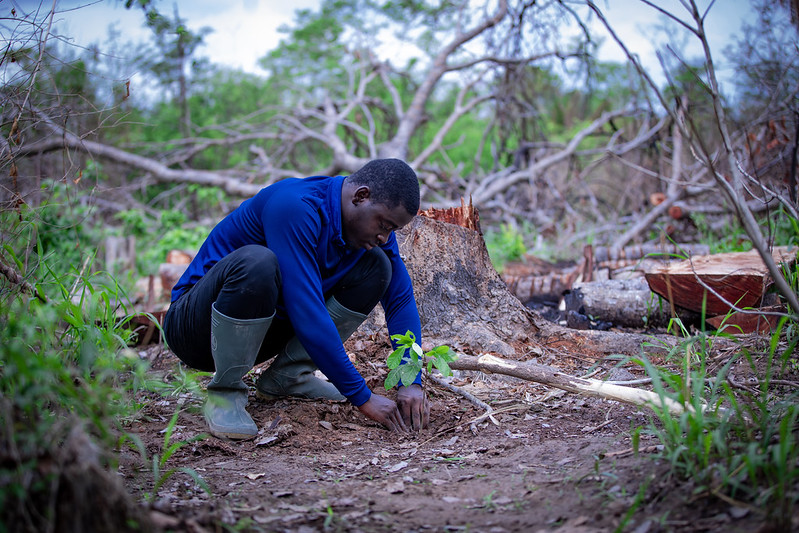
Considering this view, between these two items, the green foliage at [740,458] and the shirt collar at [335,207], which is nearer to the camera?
the green foliage at [740,458]

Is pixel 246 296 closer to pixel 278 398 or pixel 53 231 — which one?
pixel 278 398

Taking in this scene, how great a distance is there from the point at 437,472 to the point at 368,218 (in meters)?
1.00

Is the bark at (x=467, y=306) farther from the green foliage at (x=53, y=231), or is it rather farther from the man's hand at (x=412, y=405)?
the green foliage at (x=53, y=231)

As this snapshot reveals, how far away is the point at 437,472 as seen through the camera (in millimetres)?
1960

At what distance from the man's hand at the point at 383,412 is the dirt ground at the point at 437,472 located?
6 centimetres

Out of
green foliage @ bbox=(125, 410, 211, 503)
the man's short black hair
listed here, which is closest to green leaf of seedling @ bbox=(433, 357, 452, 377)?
the man's short black hair

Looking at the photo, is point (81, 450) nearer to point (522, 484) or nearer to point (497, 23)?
point (522, 484)

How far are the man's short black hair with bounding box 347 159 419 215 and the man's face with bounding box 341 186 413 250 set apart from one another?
0.08 ft

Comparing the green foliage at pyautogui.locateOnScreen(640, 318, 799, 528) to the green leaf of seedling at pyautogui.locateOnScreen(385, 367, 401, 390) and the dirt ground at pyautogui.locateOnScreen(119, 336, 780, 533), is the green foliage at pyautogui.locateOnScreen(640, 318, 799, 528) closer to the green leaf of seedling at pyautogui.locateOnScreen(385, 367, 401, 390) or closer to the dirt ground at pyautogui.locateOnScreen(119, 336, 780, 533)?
the dirt ground at pyautogui.locateOnScreen(119, 336, 780, 533)

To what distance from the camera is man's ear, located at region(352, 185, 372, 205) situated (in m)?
2.28

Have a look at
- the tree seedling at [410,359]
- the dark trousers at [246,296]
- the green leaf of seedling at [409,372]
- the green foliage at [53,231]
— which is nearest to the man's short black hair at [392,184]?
the dark trousers at [246,296]

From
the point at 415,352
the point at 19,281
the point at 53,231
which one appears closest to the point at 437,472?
the point at 415,352

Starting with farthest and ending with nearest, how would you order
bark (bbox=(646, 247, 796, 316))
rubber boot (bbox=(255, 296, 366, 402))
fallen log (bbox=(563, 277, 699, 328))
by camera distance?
fallen log (bbox=(563, 277, 699, 328)) < bark (bbox=(646, 247, 796, 316)) < rubber boot (bbox=(255, 296, 366, 402))

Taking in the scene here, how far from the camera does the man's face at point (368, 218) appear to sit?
2266 millimetres
